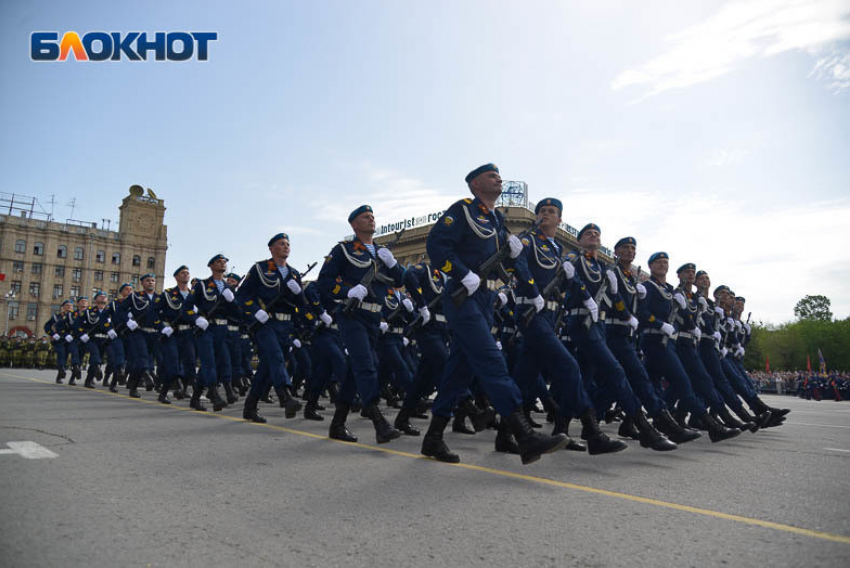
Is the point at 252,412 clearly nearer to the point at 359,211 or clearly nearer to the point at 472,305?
the point at 359,211

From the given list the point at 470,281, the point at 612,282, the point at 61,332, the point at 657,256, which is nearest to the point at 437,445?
the point at 470,281

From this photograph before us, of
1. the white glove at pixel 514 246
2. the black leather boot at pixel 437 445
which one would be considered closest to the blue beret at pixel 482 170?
the white glove at pixel 514 246

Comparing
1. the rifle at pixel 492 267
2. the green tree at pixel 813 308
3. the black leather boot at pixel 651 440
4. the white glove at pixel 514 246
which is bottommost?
the black leather boot at pixel 651 440

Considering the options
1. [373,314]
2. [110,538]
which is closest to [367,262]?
[373,314]

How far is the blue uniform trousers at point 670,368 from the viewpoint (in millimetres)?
6996

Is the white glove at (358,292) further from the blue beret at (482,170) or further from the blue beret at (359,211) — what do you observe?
the blue beret at (482,170)

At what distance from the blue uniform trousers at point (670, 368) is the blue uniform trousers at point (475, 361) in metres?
2.98

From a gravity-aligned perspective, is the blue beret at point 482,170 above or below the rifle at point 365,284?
above

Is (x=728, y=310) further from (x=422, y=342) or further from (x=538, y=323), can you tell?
(x=538, y=323)

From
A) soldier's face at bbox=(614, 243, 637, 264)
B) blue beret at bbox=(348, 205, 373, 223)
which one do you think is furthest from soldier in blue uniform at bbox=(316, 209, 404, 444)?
soldier's face at bbox=(614, 243, 637, 264)

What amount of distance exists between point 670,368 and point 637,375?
0.75 metres

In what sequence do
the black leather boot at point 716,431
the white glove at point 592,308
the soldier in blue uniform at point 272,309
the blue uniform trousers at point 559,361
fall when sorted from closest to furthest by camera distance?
1. the blue uniform trousers at point 559,361
2. the white glove at point 592,308
3. the black leather boot at point 716,431
4. the soldier in blue uniform at point 272,309

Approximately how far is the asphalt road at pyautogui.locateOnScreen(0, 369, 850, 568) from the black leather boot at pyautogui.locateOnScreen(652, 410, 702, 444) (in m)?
0.26

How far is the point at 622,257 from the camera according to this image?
7414mm
